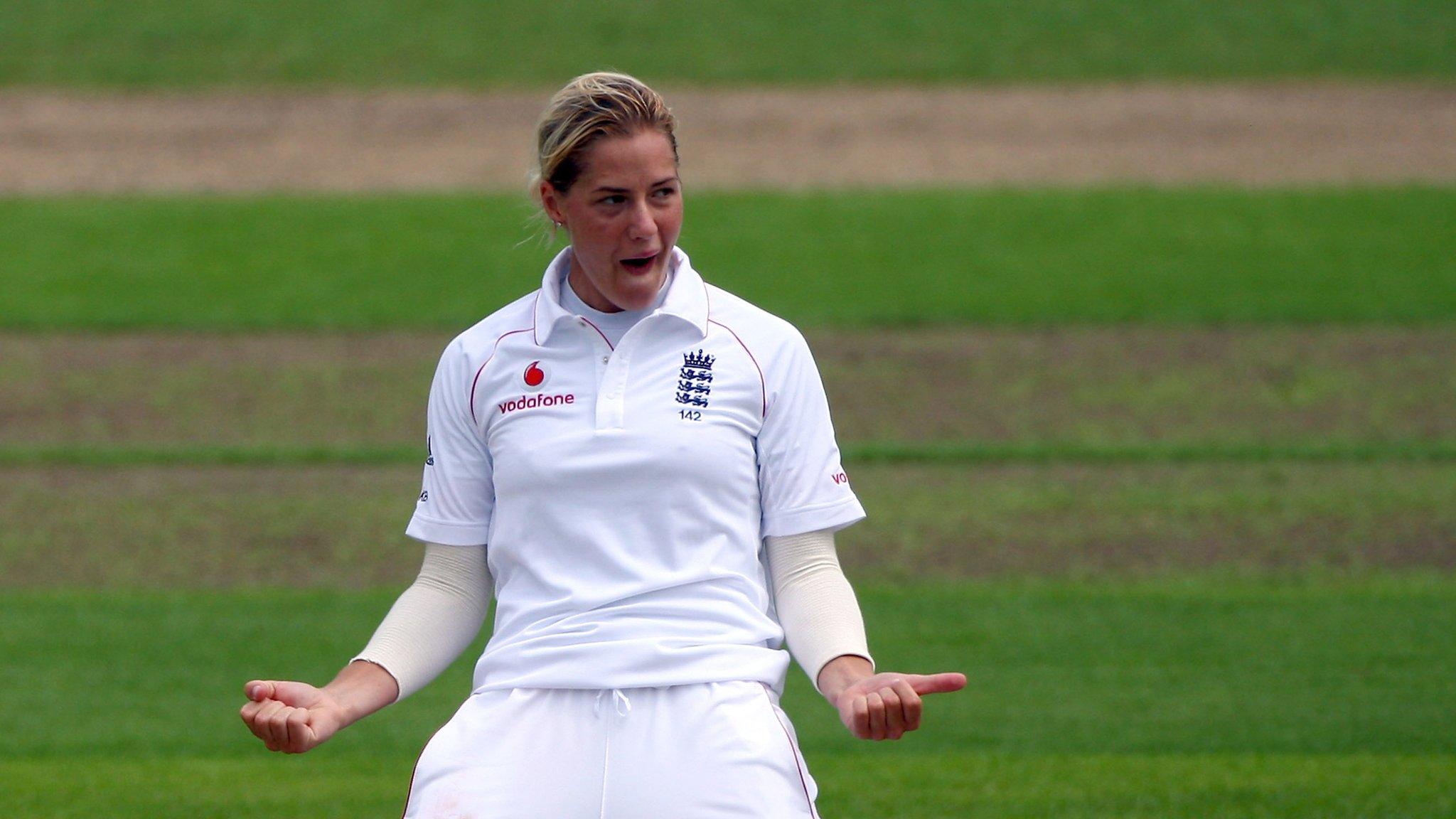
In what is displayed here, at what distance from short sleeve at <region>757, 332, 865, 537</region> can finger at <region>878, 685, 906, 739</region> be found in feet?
1.35

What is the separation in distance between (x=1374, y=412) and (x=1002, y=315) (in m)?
3.06

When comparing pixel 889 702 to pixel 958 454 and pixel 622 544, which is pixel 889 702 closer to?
pixel 622 544

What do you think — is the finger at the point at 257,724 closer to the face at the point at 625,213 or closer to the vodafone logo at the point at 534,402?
the vodafone logo at the point at 534,402

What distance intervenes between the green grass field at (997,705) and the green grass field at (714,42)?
43.5 feet

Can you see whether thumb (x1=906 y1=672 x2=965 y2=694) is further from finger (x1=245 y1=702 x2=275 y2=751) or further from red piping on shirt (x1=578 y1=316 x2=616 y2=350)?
finger (x1=245 y1=702 x2=275 y2=751)

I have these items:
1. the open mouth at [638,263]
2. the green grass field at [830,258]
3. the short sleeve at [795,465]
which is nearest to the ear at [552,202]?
the open mouth at [638,263]

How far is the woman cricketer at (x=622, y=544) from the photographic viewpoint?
2.97 metres

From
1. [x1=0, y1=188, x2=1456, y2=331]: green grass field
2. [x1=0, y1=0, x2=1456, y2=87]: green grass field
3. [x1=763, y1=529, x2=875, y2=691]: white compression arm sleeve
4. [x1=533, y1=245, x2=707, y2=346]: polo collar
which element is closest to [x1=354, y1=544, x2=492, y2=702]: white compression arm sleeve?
[x1=533, y1=245, x2=707, y2=346]: polo collar

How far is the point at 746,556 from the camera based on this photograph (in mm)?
3133

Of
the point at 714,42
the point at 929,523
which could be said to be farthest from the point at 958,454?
the point at 714,42

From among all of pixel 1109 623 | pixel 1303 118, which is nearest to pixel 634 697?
pixel 1109 623

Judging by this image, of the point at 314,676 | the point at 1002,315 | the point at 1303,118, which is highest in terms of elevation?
the point at 1303,118

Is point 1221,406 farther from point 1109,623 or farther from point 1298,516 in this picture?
point 1109,623

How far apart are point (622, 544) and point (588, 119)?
Answer: 71cm
